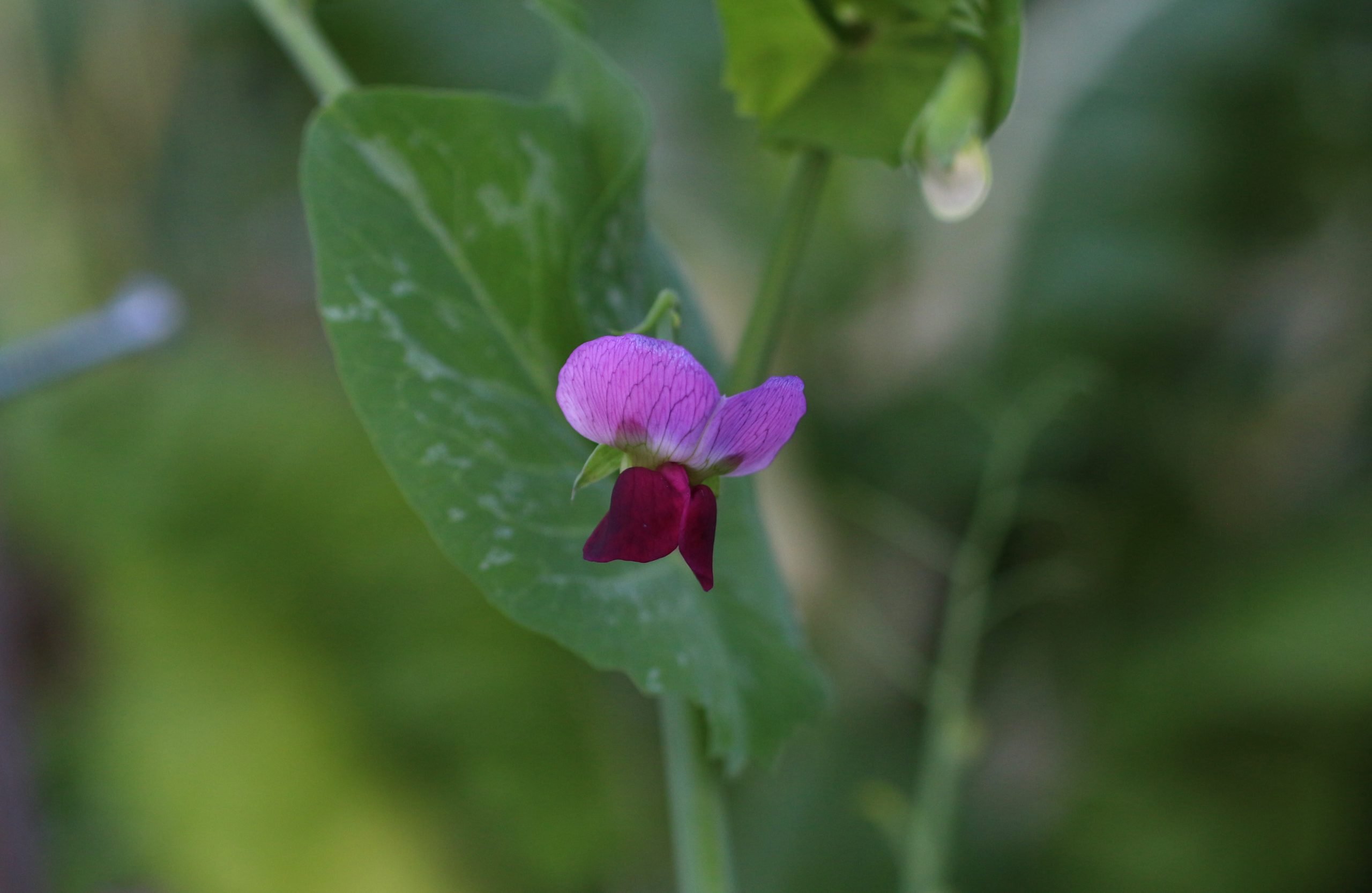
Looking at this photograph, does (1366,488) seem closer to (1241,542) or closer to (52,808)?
(1241,542)

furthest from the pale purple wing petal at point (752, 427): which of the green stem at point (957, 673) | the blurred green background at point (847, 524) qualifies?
the blurred green background at point (847, 524)

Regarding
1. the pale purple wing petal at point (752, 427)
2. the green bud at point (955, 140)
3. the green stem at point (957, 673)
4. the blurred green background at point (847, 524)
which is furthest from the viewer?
the blurred green background at point (847, 524)

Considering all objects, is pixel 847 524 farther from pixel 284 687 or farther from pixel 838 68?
pixel 838 68

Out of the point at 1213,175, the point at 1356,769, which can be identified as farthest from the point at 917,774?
the point at 1213,175

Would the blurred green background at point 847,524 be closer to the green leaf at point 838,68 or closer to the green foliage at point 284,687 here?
the green foliage at point 284,687

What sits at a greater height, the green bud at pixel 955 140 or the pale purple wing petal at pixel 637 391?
the green bud at pixel 955 140

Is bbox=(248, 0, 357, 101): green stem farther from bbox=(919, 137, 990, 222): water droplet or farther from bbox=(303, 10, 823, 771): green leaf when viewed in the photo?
bbox=(919, 137, 990, 222): water droplet

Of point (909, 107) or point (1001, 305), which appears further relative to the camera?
point (1001, 305)
